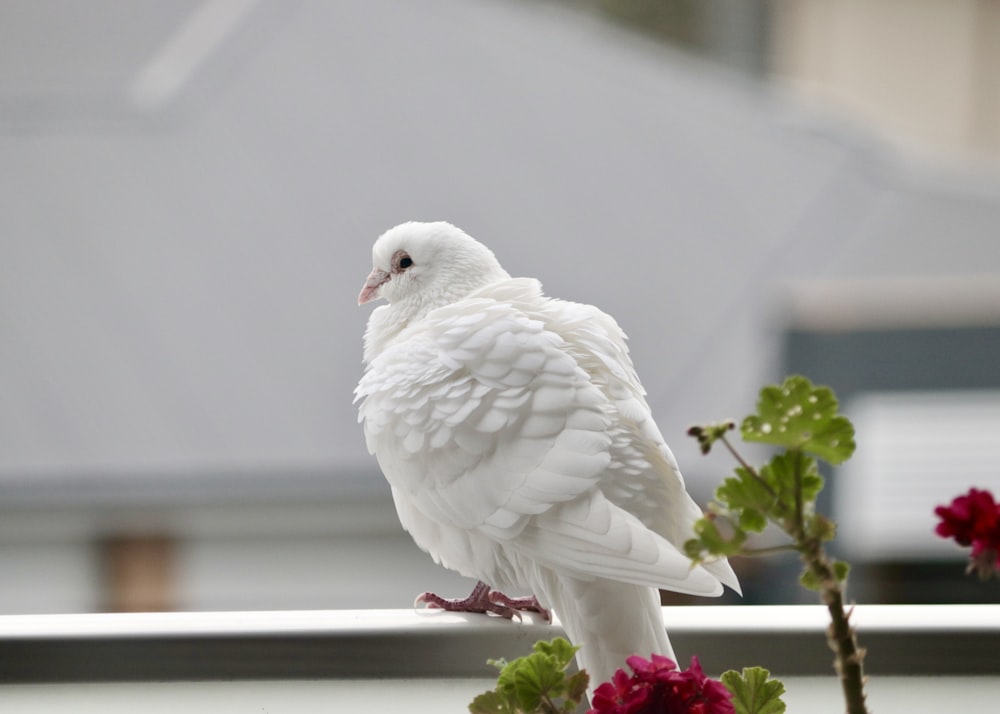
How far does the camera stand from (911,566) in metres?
2.46

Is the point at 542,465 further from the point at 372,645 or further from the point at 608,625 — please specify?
the point at 372,645

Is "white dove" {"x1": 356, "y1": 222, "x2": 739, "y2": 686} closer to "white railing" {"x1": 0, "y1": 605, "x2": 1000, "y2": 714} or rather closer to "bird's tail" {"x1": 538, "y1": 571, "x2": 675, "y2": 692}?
"bird's tail" {"x1": 538, "y1": 571, "x2": 675, "y2": 692}

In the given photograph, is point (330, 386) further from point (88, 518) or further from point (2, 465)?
point (2, 465)

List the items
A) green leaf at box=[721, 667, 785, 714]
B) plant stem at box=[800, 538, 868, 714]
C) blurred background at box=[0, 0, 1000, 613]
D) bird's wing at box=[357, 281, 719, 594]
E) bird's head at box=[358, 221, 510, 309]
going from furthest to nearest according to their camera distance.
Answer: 1. blurred background at box=[0, 0, 1000, 613]
2. bird's head at box=[358, 221, 510, 309]
3. bird's wing at box=[357, 281, 719, 594]
4. green leaf at box=[721, 667, 785, 714]
5. plant stem at box=[800, 538, 868, 714]

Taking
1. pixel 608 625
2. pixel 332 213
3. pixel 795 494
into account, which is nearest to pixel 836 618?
pixel 795 494

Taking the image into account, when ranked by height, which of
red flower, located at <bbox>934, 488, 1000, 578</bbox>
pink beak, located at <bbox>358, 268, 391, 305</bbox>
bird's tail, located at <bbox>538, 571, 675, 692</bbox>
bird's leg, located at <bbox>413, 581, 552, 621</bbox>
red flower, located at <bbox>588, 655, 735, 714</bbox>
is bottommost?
red flower, located at <bbox>588, 655, 735, 714</bbox>

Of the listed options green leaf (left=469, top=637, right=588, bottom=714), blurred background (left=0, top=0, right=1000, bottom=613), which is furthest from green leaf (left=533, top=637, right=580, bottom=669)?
blurred background (left=0, top=0, right=1000, bottom=613)

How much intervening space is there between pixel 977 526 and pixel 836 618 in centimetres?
8

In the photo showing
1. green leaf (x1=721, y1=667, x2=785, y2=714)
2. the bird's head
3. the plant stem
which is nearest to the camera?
the plant stem

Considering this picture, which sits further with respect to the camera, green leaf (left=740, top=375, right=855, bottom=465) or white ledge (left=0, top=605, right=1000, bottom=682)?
white ledge (left=0, top=605, right=1000, bottom=682)

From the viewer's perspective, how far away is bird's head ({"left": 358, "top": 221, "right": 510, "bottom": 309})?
835 millimetres

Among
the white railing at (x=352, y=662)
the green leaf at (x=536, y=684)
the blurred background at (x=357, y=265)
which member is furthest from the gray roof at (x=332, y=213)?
the green leaf at (x=536, y=684)

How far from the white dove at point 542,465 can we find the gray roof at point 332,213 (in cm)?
152

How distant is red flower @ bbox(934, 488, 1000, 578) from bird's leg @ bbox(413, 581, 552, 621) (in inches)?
17.4
